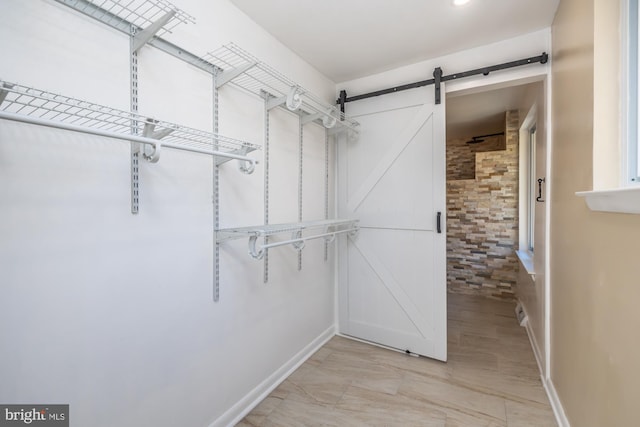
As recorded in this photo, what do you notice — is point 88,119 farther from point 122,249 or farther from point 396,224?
point 396,224

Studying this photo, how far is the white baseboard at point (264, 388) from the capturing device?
1684mm

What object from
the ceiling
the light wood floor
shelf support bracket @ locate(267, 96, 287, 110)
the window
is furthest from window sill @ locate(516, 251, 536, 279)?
shelf support bracket @ locate(267, 96, 287, 110)

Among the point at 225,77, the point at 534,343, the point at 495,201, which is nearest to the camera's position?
the point at 225,77

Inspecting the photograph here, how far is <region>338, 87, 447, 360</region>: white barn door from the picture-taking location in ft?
7.82

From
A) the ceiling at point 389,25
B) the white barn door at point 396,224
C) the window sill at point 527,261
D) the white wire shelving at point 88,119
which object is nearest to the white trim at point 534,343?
the window sill at point 527,261

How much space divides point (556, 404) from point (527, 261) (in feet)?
5.72

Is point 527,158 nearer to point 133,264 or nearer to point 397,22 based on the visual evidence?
point 397,22

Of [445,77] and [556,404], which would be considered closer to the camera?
[556,404]

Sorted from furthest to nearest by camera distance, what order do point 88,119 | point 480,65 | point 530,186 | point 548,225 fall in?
1. point 530,186
2. point 480,65
3. point 548,225
4. point 88,119

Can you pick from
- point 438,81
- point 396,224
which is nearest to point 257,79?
point 438,81

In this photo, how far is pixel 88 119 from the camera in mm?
980

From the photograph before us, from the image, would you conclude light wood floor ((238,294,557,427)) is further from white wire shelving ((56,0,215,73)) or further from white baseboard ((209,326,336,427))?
white wire shelving ((56,0,215,73))

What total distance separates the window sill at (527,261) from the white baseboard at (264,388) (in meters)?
2.09

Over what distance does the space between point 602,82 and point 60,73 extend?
214cm
